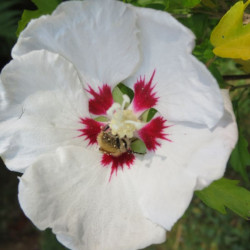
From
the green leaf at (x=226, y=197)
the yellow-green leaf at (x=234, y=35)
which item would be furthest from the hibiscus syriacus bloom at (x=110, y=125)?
the green leaf at (x=226, y=197)

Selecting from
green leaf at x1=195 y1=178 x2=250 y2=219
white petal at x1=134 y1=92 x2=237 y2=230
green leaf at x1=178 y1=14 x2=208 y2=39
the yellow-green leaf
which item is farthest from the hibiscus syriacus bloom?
green leaf at x1=178 y1=14 x2=208 y2=39

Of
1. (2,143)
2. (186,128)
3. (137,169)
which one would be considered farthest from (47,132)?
(186,128)

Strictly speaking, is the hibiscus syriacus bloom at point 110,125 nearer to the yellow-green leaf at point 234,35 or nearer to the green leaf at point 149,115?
the green leaf at point 149,115

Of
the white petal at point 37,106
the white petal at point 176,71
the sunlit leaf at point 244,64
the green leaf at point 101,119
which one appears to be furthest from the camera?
the green leaf at point 101,119

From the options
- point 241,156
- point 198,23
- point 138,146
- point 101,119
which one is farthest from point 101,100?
point 241,156

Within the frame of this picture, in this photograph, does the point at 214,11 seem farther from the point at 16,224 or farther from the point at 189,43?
the point at 16,224
